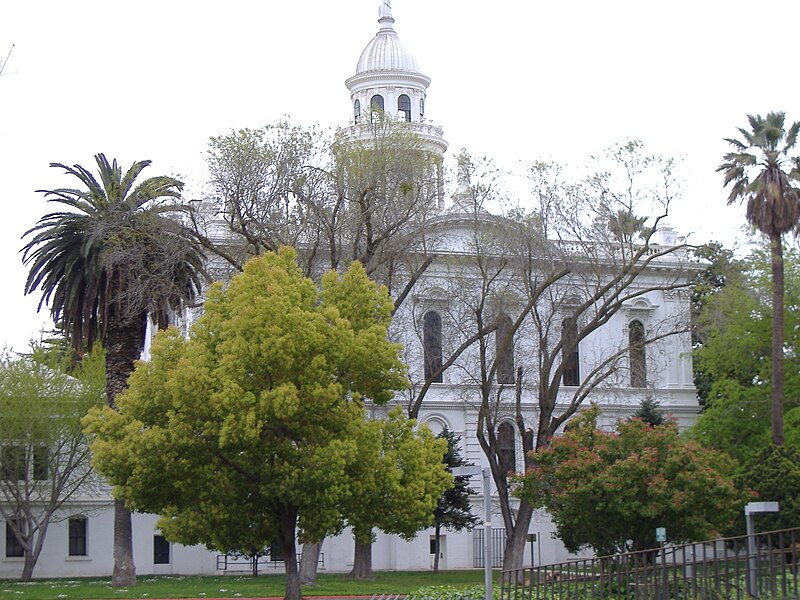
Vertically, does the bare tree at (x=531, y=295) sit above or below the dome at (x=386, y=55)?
below

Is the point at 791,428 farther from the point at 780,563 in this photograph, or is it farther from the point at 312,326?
the point at 780,563

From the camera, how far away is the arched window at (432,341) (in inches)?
1670

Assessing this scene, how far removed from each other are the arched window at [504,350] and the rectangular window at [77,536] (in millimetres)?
17765

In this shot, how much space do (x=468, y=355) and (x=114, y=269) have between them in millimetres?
13812

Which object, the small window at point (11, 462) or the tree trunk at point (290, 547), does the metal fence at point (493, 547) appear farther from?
the tree trunk at point (290, 547)

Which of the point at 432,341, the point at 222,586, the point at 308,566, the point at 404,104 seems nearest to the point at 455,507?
the point at 432,341

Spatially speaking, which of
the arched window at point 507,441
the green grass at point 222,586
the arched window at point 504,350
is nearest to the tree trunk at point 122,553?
the green grass at point 222,586

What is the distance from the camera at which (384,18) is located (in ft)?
200

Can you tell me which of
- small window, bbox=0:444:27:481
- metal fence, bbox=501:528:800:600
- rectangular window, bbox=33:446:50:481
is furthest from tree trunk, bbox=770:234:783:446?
Result: small window, bbox=0:444:27:481

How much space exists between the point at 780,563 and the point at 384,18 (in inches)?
1851

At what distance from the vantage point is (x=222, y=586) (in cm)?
3850

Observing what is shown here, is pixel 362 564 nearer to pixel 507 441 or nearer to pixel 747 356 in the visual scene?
pixel 507 441

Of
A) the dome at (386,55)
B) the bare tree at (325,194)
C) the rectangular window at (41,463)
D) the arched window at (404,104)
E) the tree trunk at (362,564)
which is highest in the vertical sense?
the dome at (386,55)

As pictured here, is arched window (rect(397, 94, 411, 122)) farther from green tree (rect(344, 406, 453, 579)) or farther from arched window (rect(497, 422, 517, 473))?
green tree (rect(344, 406, 453, 579))
